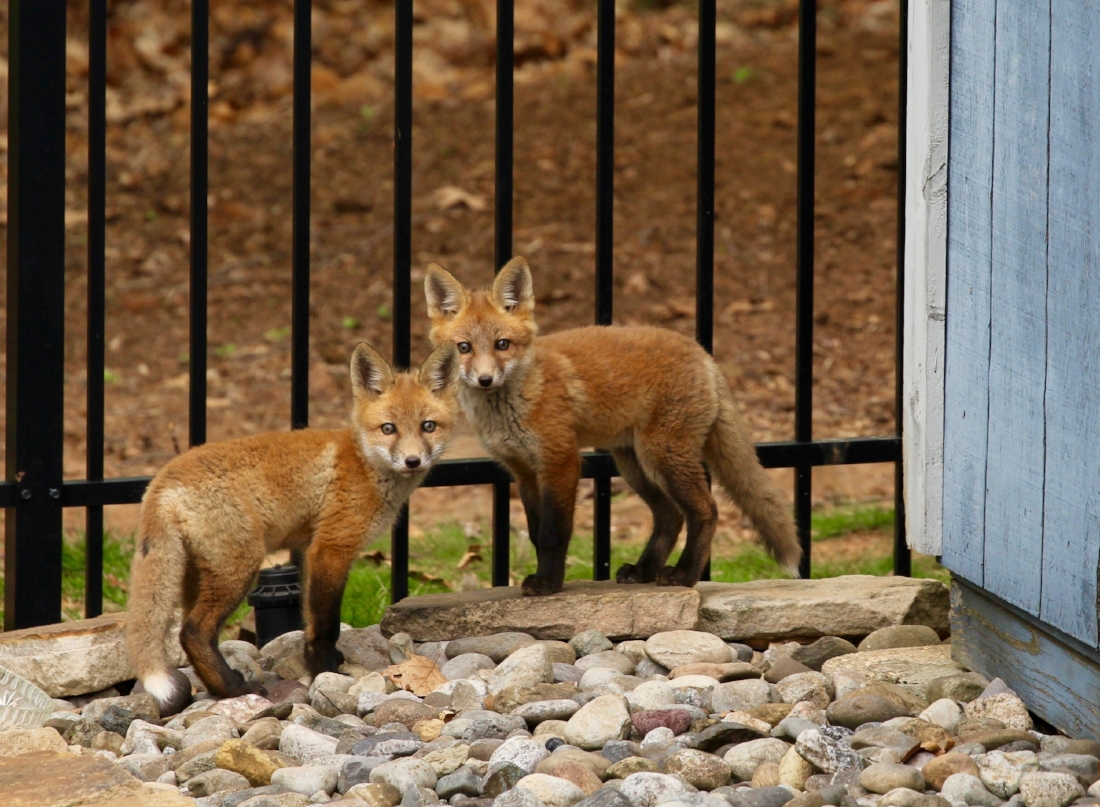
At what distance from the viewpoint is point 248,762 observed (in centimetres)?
319

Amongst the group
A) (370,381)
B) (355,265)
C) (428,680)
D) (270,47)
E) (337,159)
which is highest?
(270,47)

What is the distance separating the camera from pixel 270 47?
42.3ft

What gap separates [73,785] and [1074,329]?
2.59 meters

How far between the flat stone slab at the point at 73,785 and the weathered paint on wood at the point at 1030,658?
2.14 metres

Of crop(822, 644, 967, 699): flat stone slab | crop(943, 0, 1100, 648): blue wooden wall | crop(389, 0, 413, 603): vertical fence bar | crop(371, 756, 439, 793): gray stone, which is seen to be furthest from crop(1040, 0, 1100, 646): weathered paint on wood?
crop(389, 0, 413, 603): vertical fence bar

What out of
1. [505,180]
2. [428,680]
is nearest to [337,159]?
[505,180]

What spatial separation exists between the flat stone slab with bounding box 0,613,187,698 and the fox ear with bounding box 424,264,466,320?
4.98 feet

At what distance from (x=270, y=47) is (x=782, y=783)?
1131 centimetres

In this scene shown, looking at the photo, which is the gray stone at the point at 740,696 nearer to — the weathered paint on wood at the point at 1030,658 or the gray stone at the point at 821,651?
the gray stone at the point at 821,651

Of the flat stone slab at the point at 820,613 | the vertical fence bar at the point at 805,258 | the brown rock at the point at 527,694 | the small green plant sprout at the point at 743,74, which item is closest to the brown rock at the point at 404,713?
the brown rock at the point at 527,694

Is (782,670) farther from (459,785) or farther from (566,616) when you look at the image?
(459,785)

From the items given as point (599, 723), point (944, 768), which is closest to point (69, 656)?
point (599, 723)

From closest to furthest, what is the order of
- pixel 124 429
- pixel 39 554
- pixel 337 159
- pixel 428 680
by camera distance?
1. pixel 428 680
2. pixel 39 554
3. pixel 124 429
4. pixel 337 159

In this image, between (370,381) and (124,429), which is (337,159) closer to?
(124,429)
